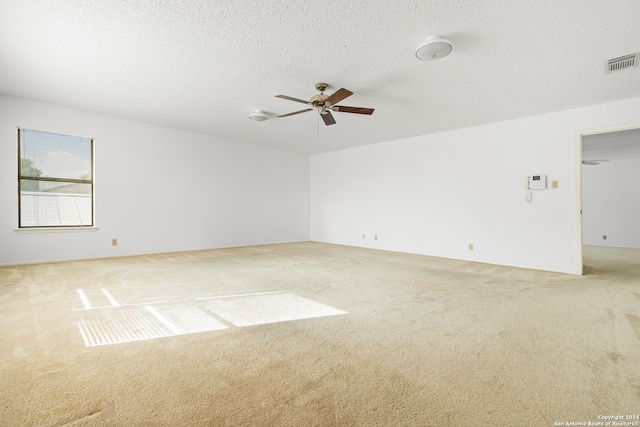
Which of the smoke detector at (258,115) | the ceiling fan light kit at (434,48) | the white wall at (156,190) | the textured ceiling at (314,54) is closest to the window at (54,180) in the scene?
the white wall at (156,190)

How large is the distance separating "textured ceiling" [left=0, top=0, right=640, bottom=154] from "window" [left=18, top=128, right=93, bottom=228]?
731 millimetres

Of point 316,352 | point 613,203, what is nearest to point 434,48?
point 316,352

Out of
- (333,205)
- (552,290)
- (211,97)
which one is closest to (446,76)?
(552,290)

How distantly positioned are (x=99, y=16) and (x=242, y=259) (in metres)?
3.83

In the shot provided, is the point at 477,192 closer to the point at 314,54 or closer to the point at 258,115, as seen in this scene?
the point at 314,54

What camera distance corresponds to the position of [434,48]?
2654 mm

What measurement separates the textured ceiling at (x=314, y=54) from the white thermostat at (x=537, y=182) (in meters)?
1.07

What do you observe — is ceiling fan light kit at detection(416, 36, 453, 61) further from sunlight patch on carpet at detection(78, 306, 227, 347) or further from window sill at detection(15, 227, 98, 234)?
window sill at detection(15, 227, 98, 234)

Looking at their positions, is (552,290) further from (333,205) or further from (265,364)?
(333,205)

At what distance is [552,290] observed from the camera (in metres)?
3.27

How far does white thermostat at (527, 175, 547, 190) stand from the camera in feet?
14.8

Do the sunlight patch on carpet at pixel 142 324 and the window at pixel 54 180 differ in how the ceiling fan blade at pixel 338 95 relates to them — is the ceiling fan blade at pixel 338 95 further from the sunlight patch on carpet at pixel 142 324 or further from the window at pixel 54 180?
the window at pixel 54 180

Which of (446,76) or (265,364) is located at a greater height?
(446,76)

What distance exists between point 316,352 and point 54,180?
18.4ft
